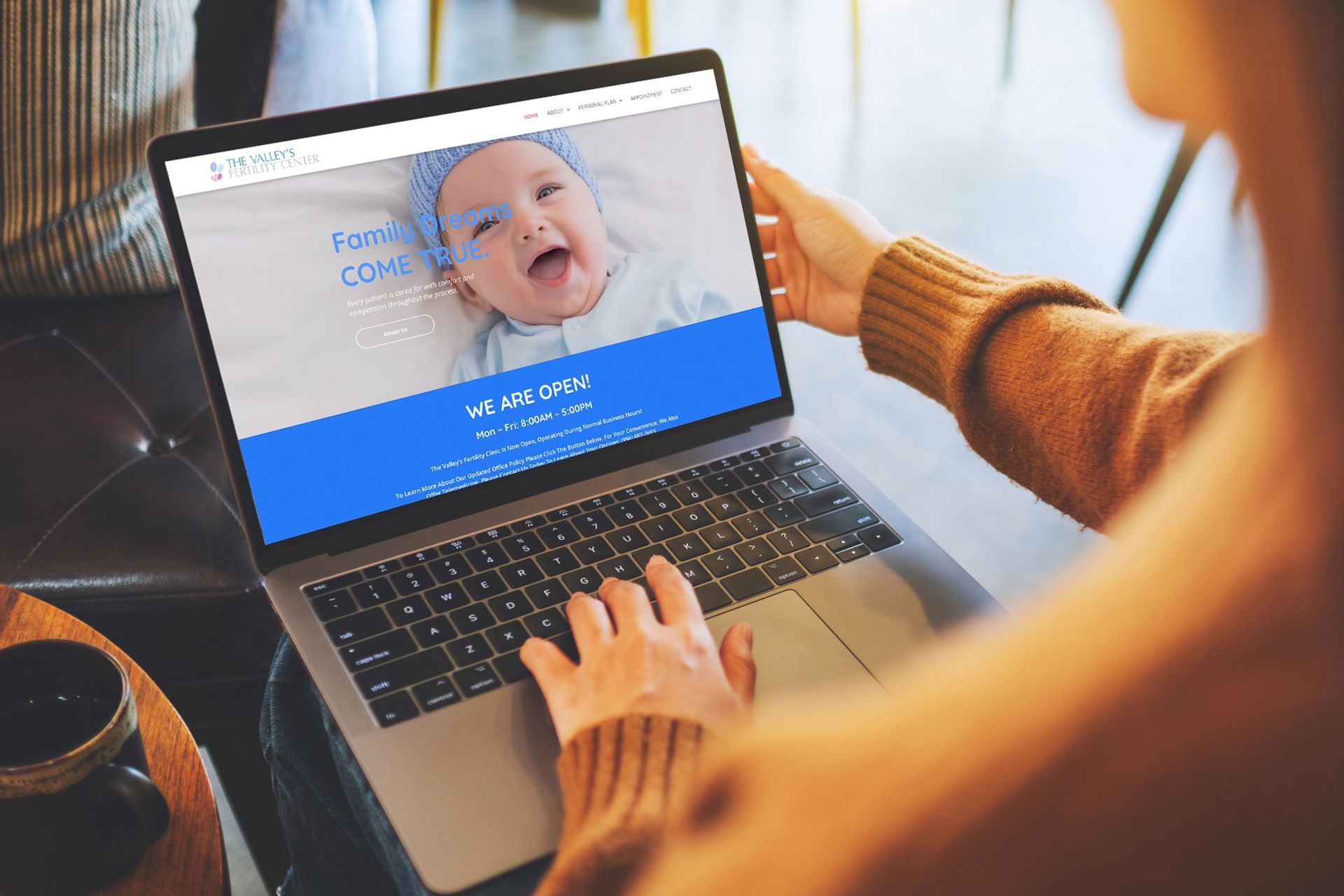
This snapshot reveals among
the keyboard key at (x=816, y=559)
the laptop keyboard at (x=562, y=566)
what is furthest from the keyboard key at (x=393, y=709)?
the keyboard key at (x=816, y=559)

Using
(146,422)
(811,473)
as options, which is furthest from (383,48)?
(811,473)

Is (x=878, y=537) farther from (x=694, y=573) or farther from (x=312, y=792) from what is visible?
(x=312, y=792)

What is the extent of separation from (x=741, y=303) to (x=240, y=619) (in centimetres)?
59

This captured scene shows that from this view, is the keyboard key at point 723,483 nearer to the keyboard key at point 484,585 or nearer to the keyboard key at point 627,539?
the keyboard key at point 627,539

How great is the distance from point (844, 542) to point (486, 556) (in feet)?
0.95

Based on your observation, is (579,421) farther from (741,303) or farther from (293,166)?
(293,166)

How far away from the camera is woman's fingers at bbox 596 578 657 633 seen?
576 millimetres

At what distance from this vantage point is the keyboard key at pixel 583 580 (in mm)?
677

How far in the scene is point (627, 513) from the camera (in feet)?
2.43

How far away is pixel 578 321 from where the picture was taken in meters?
0.76

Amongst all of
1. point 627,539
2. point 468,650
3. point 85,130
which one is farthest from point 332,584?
point 85,130

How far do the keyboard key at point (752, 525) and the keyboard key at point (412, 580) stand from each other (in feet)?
0.81

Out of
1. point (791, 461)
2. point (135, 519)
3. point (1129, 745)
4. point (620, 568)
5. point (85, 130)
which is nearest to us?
point (1129, 745)

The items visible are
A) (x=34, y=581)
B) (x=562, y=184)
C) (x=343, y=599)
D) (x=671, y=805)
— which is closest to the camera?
(x=671, y=805)
